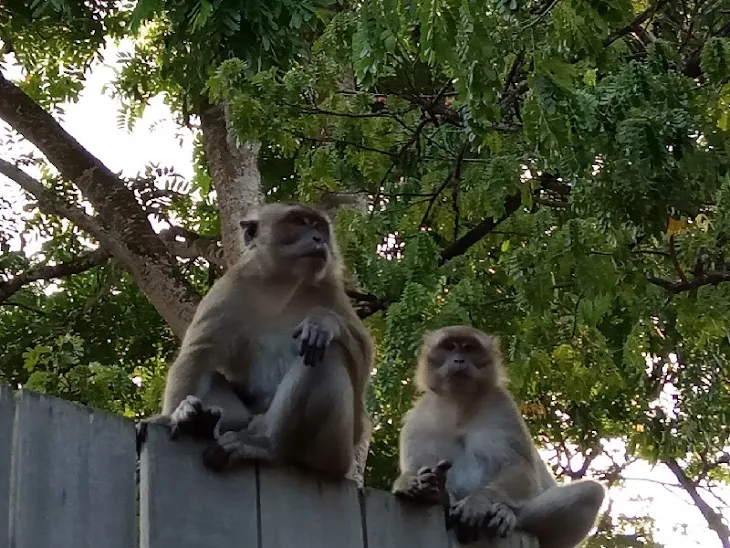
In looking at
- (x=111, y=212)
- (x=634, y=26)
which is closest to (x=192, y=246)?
(x=111, y=212)

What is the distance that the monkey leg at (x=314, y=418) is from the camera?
3.39 metres

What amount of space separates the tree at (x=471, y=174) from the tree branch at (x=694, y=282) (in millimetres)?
17

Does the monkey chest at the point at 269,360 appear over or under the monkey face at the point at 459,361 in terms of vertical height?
under

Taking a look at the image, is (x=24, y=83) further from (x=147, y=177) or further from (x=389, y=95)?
(x=389, y=95)

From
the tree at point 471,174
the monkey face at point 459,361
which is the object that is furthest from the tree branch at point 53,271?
the monkey face at point 459,361

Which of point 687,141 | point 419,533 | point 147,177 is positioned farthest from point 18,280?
point 419,533

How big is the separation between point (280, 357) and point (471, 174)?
10.2 ft

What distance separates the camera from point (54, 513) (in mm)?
2098

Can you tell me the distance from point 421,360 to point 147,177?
185 inches

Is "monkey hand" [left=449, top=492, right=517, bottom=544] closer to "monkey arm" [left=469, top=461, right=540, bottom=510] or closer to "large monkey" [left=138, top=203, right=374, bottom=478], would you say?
"large monkey" [left=138, top=203, right=374, bottom=478]

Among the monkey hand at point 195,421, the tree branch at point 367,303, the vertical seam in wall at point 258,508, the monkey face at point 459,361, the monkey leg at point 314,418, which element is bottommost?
the vertical seam in wall at point 258,508

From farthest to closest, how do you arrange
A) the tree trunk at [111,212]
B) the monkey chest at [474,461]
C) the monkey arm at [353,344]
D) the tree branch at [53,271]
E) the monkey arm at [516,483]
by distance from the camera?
1. the tree branch at [53,271]
2. the tree trunk at [111,212]
3. the monkey chest at [474,461]
4. the monkey arm at [516,483]
5. the monkey arm at [353,344]

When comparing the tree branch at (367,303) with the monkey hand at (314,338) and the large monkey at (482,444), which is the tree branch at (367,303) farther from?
the monkey hand at (314,338)

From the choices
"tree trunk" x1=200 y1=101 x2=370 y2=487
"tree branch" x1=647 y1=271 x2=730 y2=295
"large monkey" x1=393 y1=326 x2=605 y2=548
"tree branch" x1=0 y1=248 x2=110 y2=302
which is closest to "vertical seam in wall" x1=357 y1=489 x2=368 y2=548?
"large monkey" x1=393 y1=326 x2=605 y2=548
